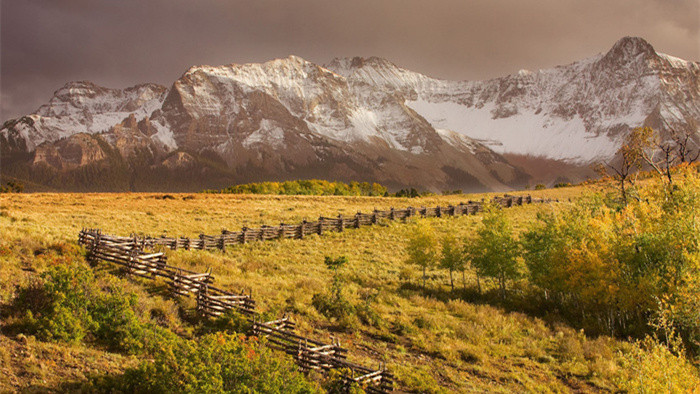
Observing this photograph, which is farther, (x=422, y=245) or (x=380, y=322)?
(x=422, y=245)

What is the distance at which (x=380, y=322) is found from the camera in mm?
24484

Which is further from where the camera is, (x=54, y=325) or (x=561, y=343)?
(x=561, y=343)

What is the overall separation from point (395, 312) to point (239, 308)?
9863mm

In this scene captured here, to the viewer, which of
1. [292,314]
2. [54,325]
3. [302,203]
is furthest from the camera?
[302,203]

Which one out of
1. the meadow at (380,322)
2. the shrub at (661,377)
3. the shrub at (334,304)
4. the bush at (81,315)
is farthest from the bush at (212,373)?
the shrub at (334,304)

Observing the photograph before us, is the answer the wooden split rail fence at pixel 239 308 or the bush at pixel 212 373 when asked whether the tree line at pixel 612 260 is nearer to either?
the wooden split rail fence at pixel 239 308

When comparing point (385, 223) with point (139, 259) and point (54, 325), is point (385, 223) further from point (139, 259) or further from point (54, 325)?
point (54, 325)

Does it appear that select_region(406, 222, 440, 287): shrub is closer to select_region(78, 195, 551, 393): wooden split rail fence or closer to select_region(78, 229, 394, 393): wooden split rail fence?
select_region(78, 195, 551, 393): wooden split rail fence

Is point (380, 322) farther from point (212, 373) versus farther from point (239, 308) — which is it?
point (212, 373)

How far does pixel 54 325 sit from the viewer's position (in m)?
15.7

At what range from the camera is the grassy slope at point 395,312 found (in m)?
20.0

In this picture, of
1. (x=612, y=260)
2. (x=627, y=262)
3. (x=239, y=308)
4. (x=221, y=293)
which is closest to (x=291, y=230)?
(x=221, y=293)

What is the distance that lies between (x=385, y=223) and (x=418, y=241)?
61.8 ft

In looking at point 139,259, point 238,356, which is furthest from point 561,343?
point 139,259
